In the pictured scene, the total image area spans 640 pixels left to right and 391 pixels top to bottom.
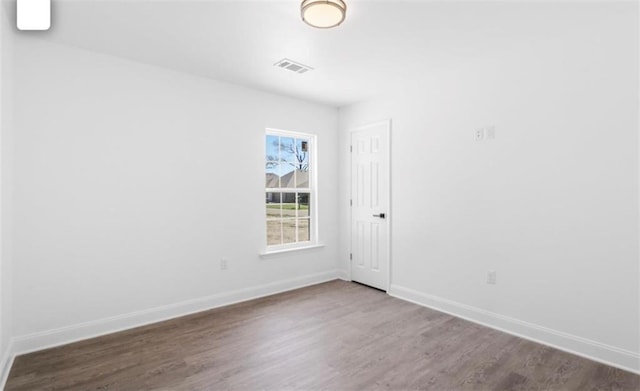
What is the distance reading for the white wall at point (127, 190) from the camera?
8.80 feet

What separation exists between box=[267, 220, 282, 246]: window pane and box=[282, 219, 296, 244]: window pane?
63mm

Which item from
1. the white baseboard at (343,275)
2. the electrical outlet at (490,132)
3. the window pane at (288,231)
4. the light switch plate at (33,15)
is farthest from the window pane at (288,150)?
the light switch plate at (33,15)

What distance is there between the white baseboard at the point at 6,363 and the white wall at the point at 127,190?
13 cm

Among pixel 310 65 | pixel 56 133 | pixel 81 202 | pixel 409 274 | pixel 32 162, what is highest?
pixel 310 65

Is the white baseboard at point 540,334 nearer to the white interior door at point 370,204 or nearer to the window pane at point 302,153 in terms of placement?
the white interior door at point 370,204

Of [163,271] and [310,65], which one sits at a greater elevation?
[310,65]

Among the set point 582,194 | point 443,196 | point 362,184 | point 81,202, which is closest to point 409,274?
point 443,196

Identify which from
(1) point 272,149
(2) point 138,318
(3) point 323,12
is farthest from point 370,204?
(2) point 138,318

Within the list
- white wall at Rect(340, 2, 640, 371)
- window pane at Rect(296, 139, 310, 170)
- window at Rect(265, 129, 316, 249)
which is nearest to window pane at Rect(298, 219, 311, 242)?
window at Rect(265, 129, 316, 249)

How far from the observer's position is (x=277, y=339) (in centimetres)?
288

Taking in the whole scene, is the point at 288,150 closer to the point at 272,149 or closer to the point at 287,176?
the point at 272,149

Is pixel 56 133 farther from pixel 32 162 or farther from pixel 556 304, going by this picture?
pixel 556 304

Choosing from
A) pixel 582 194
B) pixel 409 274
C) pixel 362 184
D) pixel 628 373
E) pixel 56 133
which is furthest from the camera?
pixel 362 184

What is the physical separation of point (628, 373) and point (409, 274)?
6.52ft
